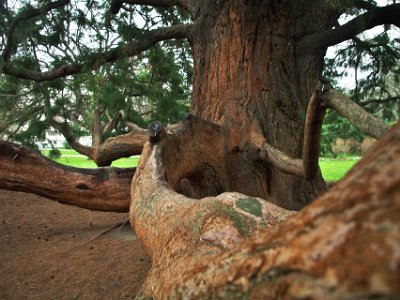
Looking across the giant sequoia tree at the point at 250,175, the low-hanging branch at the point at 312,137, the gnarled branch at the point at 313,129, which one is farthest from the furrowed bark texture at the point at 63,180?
the gnarled branch at the point at 313,129

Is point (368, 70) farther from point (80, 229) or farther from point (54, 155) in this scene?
point (54, 155)

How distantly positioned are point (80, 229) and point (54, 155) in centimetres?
214

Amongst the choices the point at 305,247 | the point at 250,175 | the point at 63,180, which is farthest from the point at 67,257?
the point at 305,247

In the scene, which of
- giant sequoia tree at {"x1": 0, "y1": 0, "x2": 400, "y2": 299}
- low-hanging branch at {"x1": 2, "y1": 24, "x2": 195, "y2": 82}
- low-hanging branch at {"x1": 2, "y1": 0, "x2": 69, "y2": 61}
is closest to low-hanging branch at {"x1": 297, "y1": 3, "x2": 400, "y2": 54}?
giant sequoia tree at {"x1": 0, "y1": 0, "x2": 400, "y2": 299}

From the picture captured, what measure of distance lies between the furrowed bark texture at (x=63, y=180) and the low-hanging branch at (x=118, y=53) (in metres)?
1.23

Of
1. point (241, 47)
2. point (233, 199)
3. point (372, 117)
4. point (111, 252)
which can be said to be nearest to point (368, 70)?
point (241, 47)

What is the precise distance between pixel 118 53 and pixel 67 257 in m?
2.05

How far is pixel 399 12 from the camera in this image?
312 cm

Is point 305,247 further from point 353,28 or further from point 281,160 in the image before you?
point 353,28

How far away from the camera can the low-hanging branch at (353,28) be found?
3096mm

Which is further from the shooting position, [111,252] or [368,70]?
[368,70]

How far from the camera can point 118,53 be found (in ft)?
13.4

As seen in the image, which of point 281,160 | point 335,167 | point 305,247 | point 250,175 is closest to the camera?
point 305,247

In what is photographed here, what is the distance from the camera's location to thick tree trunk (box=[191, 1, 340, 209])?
11.1 feet
